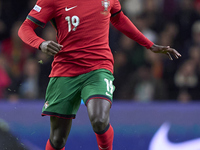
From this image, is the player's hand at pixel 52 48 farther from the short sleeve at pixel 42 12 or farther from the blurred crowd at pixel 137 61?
the blurred crowd at pixel 137 61

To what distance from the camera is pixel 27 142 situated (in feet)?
18.9

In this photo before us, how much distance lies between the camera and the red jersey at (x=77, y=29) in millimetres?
4262

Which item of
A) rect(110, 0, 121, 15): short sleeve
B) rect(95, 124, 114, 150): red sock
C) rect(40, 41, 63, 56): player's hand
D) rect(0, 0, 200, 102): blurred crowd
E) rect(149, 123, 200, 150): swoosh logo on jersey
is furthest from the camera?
rect(0, 0, 200, 102): blurred crowd

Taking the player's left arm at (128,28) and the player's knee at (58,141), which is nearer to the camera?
the player's knee at (58,141)

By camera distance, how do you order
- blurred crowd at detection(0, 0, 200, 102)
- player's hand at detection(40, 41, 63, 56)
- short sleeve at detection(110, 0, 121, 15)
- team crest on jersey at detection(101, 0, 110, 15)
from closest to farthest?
player's hand at detection(40, 41, 63, 56) → team crest on jersey at detection(101, 0, 110, 15) → short sleeve at detection(110, 0, 121, 15) → blurred crowd at detection(0, 0, 200, 102)

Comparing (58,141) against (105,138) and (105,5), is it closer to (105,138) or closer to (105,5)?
(105,138)

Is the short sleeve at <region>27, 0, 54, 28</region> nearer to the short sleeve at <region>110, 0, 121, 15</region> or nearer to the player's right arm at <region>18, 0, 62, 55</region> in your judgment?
the player's right arm at <region>18, 0, 62, 55</region>

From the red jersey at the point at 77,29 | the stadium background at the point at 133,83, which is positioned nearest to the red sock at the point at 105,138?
the red jersey at the point at 77,29

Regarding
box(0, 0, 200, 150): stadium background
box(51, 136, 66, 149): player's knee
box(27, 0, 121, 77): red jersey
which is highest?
box(27, 0, 121, 77): red jersey

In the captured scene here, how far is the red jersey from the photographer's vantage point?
4.26 meters

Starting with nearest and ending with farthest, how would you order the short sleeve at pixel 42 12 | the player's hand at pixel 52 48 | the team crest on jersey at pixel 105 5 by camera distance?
the player's hand at pixel 52 48, the short sleeve at pixel 42 12, the team crest on jersey at pixel 105 5

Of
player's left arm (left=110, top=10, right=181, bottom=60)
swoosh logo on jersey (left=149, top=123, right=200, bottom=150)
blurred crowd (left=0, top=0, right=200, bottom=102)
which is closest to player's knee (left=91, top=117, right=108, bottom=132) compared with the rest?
player's left arm (left=110, top=10, right=181, bottom=60)

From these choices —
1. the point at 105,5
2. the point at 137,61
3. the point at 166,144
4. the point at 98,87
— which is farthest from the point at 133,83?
the point at 98,87

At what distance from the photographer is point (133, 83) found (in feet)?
22.3
